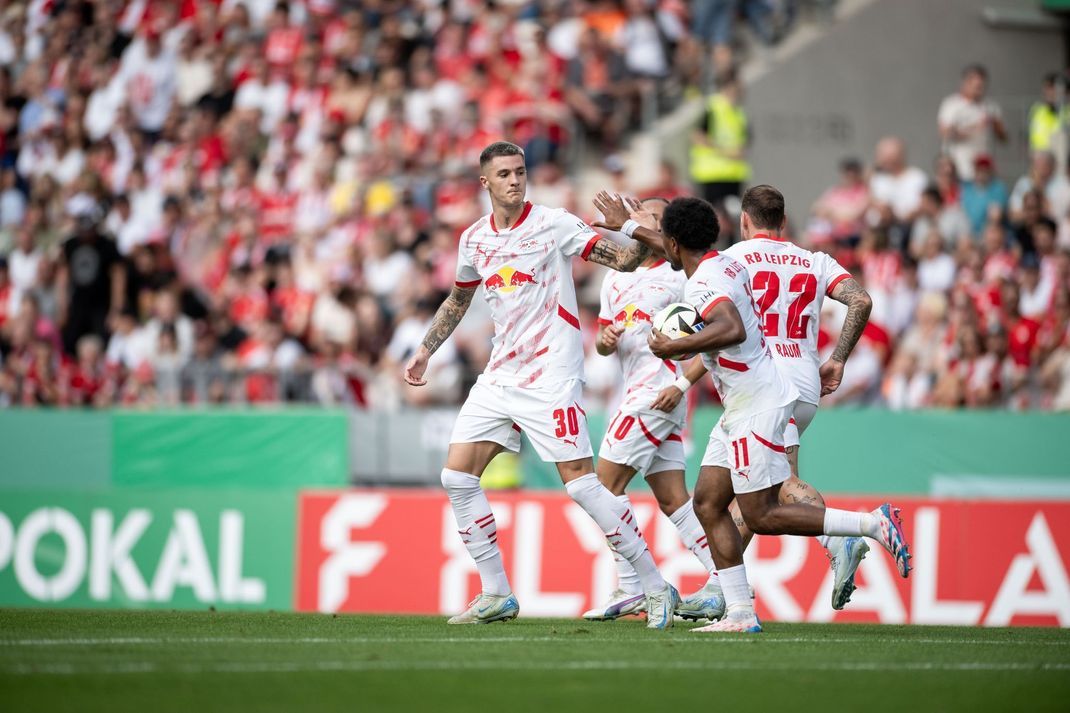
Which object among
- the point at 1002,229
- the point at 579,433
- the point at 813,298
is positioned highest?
the point at 1002,229

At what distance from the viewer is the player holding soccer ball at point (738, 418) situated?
9445 mm

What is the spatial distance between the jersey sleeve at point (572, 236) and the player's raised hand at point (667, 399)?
99cm

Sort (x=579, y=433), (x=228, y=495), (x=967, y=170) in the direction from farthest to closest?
(x=967, y=170) → (x=228, y=495) → (x=579, y=433)

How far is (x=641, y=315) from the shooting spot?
11.4 meters

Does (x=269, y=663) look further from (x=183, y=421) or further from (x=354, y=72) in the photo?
(x=354, y=72)

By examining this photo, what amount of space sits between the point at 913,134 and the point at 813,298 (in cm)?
1532

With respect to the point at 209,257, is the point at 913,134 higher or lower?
higher

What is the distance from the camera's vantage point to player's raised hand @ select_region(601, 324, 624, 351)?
1070cm

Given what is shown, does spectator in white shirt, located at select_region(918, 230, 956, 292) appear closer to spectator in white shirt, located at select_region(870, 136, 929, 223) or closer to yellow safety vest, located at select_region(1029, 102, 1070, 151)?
spectator in white shirt, located at select_region(870, 136, 929, 223)

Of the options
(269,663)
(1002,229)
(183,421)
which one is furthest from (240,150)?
(269,663)

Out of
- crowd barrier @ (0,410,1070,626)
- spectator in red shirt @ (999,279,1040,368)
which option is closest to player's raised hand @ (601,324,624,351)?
crowd barrier @ (0,410,1070,626)

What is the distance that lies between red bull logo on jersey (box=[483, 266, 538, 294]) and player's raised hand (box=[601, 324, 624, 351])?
1.87 ft

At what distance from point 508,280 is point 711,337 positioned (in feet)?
5.75

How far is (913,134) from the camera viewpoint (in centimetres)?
2502
